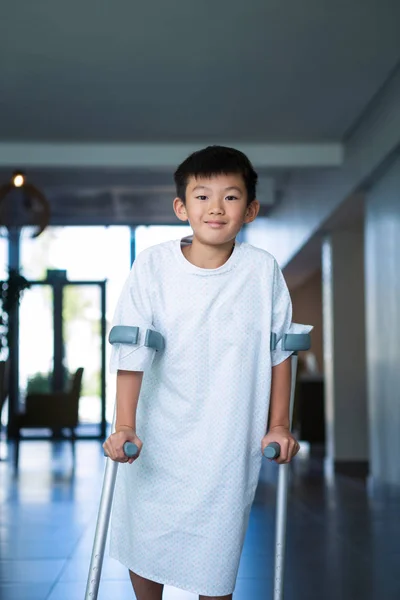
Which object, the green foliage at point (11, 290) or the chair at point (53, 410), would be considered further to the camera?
the chair at point (53, 410)

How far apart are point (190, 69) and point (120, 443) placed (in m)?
4.24

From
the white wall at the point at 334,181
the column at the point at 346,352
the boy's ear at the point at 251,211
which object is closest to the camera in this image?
the boy's ear at the point at 251,211

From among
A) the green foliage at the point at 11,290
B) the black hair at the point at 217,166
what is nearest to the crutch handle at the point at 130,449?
the black hair at the point at 217,166

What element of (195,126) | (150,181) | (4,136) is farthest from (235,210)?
(150,181)

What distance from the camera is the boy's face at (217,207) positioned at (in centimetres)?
183

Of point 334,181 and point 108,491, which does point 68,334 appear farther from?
point 108,491

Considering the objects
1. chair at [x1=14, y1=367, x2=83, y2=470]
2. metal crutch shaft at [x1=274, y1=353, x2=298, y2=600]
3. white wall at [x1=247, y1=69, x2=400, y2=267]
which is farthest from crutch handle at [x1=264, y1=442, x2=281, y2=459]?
chair at [x1=14, y1=367, x2=83, y2=470]

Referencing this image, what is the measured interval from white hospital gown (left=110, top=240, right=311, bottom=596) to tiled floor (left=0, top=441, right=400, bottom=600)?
138 cm

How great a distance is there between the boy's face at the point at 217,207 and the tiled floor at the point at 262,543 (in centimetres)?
172

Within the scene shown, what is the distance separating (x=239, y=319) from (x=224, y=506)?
1.29ft

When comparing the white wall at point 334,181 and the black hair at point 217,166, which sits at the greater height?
the white wall at point 334,181

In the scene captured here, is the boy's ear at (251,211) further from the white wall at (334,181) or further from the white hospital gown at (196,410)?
the white wall at (334,181)

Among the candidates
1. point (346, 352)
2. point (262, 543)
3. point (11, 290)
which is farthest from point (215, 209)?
point (11, 290)

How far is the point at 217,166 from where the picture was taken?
1840 millimetres
